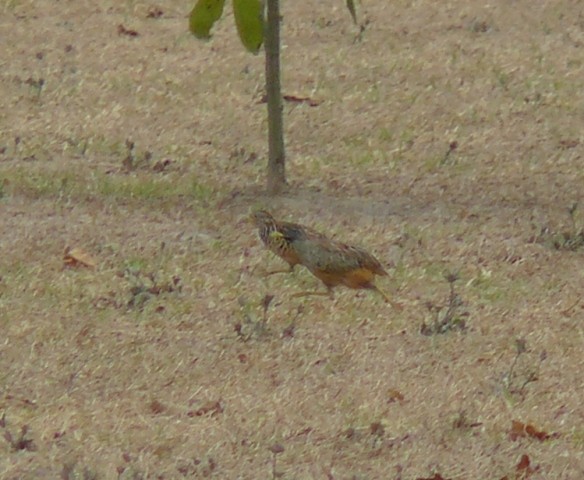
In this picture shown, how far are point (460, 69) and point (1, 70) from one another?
2.68 metres

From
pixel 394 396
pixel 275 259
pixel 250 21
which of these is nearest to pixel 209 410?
pixel 394 396

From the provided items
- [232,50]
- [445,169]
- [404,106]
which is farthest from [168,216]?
[232,50]

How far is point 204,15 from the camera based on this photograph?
6.58 m

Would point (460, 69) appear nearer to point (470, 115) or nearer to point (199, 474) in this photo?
point (470, 115)

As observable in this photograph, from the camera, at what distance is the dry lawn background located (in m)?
4.84

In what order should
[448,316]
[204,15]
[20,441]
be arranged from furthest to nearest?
[204,15] → [448,316] → [20,441]

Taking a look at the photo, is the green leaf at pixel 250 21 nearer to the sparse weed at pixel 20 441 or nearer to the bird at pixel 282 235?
the bird at pixel 282 235

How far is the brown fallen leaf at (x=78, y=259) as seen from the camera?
20.6ft

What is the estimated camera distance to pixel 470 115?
8609mm

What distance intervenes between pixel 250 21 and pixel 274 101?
2.17 feet

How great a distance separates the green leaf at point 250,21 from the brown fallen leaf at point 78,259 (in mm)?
1087

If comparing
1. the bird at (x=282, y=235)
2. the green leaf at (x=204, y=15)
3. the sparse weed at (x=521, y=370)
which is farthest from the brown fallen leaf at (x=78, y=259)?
the sparse weed at (x=521, y=370)

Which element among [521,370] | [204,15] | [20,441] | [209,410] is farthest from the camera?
[204,15]

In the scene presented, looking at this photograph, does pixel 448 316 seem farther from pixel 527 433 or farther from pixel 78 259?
pixel 78 259
